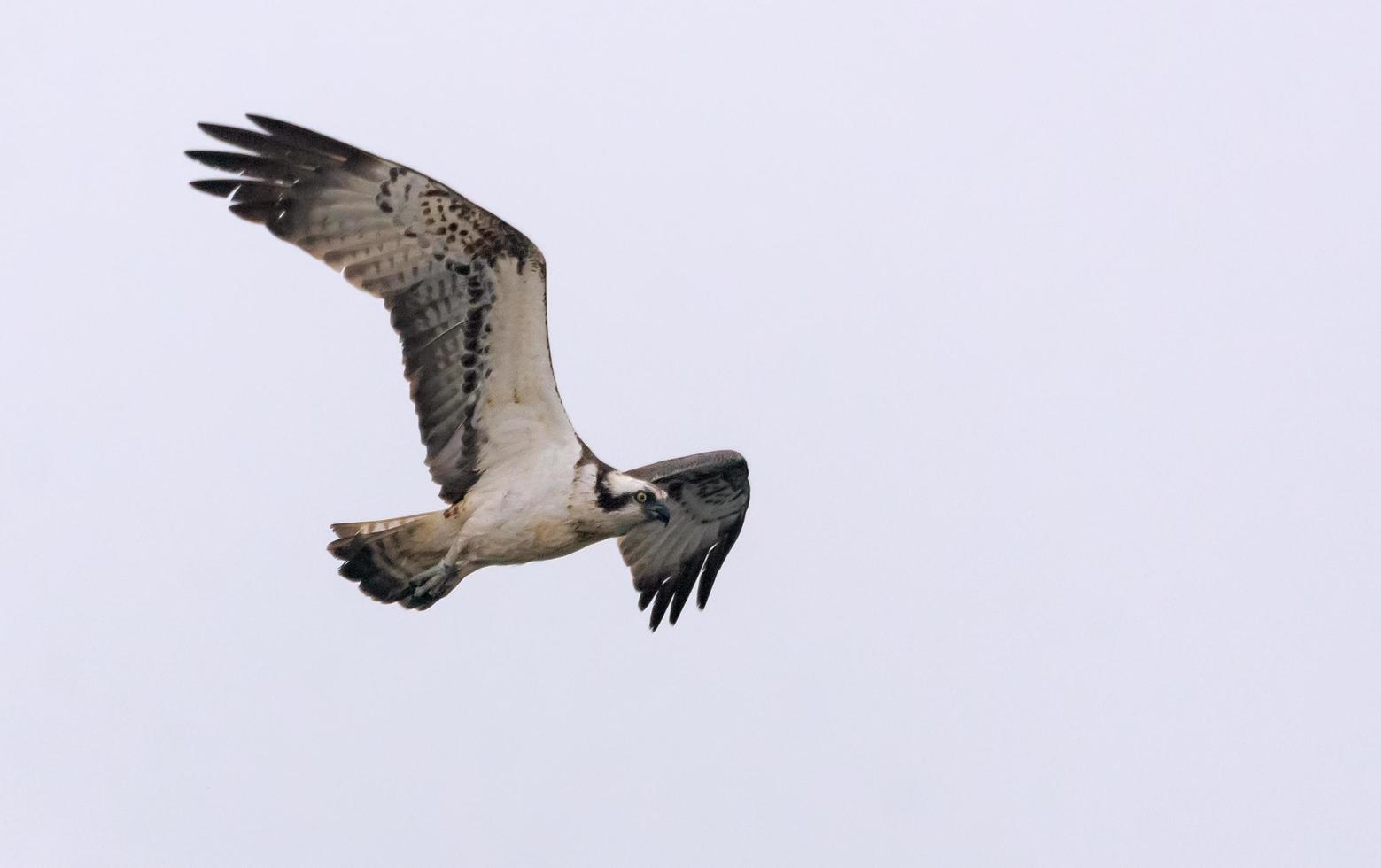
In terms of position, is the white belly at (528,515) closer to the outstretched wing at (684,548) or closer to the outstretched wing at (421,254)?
the outstretched wing at (421,254)

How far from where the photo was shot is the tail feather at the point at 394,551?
15039 mm

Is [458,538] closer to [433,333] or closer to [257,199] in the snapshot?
[433,333]

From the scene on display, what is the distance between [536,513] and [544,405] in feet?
2.29

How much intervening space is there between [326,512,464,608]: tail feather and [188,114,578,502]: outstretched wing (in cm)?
80

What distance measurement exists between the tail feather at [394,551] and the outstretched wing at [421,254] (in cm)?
80

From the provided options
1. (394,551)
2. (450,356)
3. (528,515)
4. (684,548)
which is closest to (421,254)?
(450,356)

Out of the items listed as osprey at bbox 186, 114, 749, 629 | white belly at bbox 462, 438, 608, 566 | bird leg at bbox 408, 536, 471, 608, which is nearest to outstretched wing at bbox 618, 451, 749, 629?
osprey at bbox 186, 114, 749, 629

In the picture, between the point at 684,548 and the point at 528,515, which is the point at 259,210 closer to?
the point at 528,515

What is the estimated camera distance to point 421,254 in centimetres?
1442

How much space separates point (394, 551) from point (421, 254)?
2.00m

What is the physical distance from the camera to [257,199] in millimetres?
14281

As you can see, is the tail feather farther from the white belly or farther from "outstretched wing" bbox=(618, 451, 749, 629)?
"outstretched wing" bbox=(618, 451, 749, 629)

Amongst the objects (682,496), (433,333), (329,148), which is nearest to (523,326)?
(433,333)

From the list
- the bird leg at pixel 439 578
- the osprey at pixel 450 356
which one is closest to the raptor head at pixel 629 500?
the osprey at pixel 450 356
